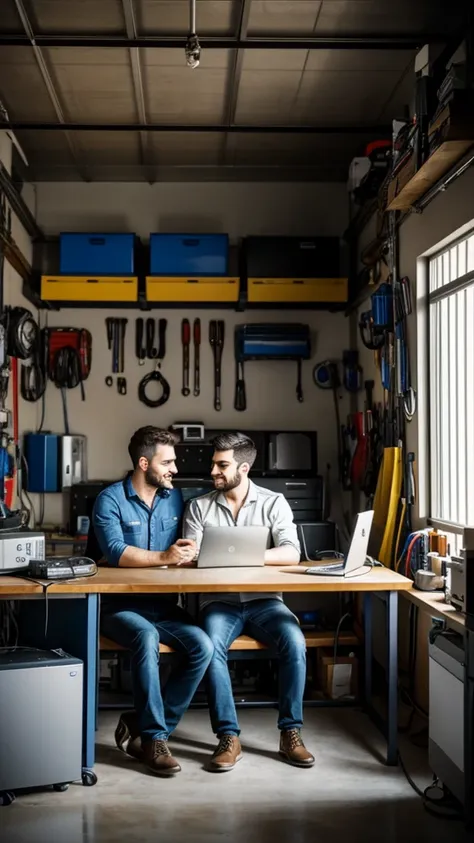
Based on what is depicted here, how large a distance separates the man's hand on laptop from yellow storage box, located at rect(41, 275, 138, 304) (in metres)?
2.51

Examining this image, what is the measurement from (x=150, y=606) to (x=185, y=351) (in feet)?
9.00

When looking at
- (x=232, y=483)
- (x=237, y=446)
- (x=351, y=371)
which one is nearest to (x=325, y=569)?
(x=232, y=483)

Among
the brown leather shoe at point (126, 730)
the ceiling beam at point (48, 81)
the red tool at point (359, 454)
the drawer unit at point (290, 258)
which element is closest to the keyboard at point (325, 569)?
the brown leather shoe at point (126, 730)

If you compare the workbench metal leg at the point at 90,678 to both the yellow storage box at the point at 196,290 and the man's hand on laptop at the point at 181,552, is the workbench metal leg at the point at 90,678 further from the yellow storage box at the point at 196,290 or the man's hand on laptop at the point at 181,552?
the yellow storage box at the point at 196,290

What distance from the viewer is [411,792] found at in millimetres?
3188

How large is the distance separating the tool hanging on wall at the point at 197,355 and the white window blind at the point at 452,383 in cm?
234

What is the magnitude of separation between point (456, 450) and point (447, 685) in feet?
4.29

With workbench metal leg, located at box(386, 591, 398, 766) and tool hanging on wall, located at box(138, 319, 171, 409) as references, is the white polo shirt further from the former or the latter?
tool hanging on wall, located at box(138, 319, 171, 409)

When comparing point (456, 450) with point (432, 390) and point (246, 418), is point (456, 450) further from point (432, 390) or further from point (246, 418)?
point (246, 418)

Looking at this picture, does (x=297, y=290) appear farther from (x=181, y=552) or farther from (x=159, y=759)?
(x=159, y=759)

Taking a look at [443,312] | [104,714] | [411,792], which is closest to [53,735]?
[104,714]

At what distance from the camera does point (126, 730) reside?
363 cm

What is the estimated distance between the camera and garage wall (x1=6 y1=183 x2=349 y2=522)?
6160mm

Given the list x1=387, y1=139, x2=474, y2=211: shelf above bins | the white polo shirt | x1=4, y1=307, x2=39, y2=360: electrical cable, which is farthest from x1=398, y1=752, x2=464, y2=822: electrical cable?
x1=4, y1=307, x2=39, y2=360: electrical cable
